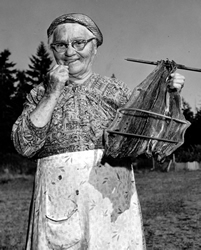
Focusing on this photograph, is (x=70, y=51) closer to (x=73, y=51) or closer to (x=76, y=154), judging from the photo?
(x=73, y=51)

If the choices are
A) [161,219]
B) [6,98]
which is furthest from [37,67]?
[161,219]

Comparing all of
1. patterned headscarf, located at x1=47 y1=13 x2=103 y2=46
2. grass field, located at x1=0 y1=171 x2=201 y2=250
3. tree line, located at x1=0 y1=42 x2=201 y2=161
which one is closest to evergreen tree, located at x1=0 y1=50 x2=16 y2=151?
tree line, located at x1=0 y1=42 x2=201 y2=161

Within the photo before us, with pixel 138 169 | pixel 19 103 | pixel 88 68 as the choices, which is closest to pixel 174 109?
pixel 88 68

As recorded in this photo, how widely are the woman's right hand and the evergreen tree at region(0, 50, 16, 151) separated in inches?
1361

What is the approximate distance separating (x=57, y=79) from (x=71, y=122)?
0.25 m

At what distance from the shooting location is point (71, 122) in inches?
93.0

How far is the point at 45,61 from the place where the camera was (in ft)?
169

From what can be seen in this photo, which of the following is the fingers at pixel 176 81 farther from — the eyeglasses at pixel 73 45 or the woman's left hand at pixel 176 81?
the eyeglasses at pixel 73 45

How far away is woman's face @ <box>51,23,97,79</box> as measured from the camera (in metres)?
2.41

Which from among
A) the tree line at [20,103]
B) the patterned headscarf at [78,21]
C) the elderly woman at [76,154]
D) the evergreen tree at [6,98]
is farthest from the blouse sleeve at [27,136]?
the evergreen tree at [6,98]

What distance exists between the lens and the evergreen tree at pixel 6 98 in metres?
36.6

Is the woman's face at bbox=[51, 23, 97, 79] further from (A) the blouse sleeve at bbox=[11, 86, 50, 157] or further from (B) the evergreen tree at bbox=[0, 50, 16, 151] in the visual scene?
(B) the evergreen tree at bbox=[0, 50, 16, 151]

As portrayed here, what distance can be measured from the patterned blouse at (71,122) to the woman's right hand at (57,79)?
0.47 feet

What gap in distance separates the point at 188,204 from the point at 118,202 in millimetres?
9348
